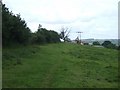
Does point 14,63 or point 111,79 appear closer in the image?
point 111,79

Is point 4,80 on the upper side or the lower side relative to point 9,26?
lower

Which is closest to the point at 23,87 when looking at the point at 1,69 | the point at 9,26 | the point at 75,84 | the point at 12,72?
the point at 75,84

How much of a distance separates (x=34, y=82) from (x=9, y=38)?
21390 mm

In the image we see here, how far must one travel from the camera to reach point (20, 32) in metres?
36.1

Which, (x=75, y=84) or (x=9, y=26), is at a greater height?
(x=9, y=26)

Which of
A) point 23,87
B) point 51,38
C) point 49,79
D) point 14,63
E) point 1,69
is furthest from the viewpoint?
point 51,38

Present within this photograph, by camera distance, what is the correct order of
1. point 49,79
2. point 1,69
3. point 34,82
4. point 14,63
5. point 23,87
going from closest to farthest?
1. point 23,87
2. point 34,82
3. point 49,79
4. point 1,69
5. point 14,63

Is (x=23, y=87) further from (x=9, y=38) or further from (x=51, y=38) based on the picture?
(x=51, y=38)

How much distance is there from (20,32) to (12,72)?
2002 cm

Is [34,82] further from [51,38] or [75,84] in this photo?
[51,38]

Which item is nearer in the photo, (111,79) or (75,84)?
(75,84)

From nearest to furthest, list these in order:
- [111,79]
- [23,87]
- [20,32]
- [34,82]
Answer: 1. [23,87]
2. [34,82]
3. [111,79]
4. [20,32]

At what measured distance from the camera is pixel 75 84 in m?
13.4

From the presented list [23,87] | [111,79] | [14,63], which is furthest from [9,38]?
[23,87]
